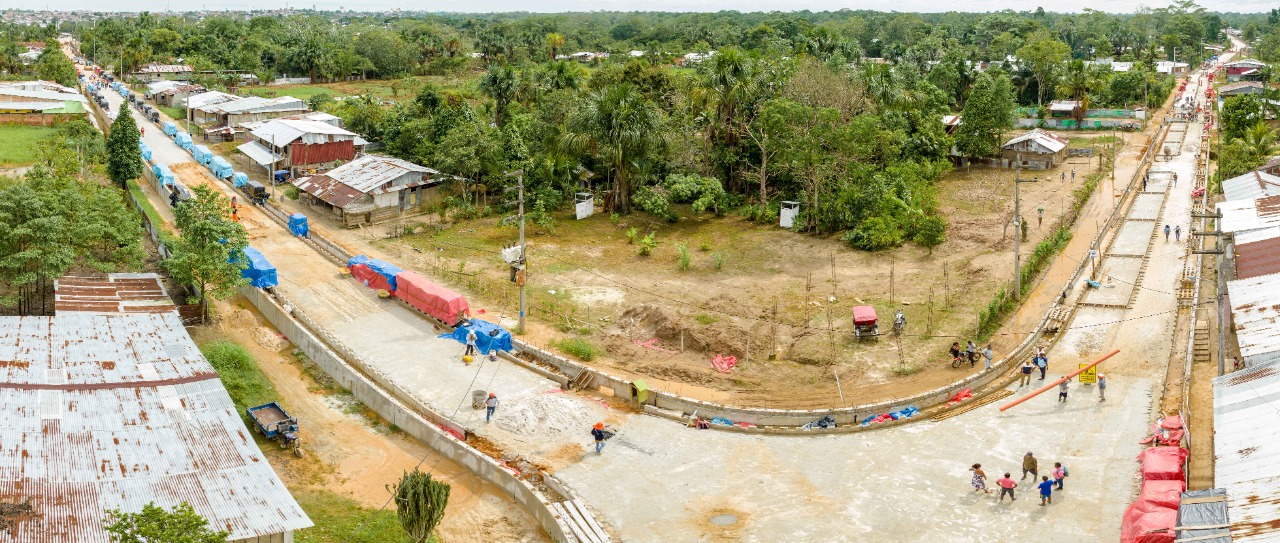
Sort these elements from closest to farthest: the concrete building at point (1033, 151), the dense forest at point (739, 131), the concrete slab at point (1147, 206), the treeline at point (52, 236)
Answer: the treeline at point (52, 236) < the dense forest at point (739, 131) < the concrete slab at point (1147, 206) < the concrete building at point (1033, 151)

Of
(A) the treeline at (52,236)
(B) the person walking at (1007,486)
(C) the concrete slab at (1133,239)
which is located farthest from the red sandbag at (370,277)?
(C) the concrete slab at (1133,239)

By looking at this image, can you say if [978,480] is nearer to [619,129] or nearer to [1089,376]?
[1089,376]

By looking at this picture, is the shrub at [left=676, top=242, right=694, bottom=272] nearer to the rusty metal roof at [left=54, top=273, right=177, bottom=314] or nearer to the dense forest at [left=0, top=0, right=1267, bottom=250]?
the dense forest at [left=0, top=0, right=1267, bottom=250]

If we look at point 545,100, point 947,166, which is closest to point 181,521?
point 545,100

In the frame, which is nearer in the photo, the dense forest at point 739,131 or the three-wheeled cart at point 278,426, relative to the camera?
the three-wheeled cart at point 278,426

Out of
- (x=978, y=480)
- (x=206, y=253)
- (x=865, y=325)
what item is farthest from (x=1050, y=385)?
(x=206, y=253)

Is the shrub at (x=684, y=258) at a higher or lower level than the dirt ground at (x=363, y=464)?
higher

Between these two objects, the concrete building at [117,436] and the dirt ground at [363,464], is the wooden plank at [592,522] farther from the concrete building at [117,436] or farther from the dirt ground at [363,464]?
the concrete building at [117,436]
